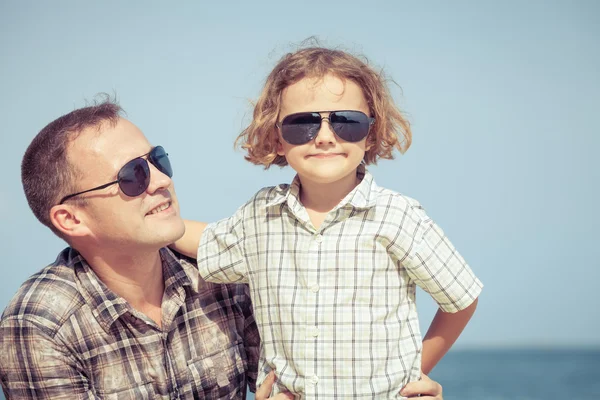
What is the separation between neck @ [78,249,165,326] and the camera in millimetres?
3660

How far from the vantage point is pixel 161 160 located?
3648 millimetres

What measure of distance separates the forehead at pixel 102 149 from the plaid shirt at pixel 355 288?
0.82 meters

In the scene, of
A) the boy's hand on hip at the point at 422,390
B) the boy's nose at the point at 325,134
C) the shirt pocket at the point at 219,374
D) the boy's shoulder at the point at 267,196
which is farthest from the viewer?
the shirt pocket at the point at 219,374

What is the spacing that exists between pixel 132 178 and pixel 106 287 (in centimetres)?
58

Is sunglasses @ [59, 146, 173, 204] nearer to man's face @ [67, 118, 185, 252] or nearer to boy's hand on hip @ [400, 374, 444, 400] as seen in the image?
man's face @ [67, 118, 185, 252]

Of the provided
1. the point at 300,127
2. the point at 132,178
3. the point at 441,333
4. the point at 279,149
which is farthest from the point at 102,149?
the point at 441,333

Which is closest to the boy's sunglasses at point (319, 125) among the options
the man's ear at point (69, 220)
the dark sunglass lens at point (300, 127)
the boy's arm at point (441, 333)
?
the dark sunglass lens at point (300, 127)

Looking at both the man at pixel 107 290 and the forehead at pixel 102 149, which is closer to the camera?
the man at pixel 107 290

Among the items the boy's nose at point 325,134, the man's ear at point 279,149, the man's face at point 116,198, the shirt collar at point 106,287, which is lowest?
the shirt collar at point 106,287

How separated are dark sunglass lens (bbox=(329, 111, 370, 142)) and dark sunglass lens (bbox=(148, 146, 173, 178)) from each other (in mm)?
1042

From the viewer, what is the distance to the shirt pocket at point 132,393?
3.51 meters

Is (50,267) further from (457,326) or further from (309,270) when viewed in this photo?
(457,326)

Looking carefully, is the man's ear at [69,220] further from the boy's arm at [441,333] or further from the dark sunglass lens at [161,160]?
the boy's arm at [441,333]

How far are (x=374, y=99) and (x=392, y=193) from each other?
426mm
